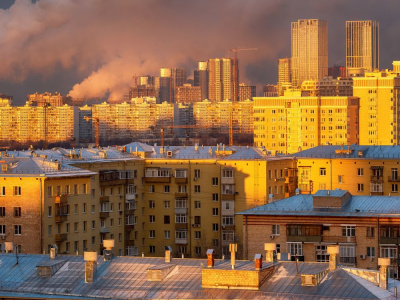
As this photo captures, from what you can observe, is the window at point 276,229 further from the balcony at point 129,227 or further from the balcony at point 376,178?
the balcony at point 376,178

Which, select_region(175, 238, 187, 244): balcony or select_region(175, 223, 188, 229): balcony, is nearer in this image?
select_region(175, 238, 187, 244): balcony

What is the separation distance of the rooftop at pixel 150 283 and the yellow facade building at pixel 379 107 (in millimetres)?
99757

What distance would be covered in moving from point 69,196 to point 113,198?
23.4ft

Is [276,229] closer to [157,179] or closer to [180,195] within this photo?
[180,195]

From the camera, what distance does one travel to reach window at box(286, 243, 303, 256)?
124 ft

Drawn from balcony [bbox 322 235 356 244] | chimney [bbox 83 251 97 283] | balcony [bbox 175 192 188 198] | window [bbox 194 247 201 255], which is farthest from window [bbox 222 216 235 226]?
chimney [bbox 83 251 97 283]

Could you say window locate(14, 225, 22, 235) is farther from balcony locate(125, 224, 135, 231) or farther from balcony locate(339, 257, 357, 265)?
balcony locate(339, 257, 357, 265)

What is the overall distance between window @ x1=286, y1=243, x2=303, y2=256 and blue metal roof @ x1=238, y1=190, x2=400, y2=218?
91 centimetres

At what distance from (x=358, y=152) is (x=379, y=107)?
70.7 meters

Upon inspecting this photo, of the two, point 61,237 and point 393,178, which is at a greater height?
point 393,178

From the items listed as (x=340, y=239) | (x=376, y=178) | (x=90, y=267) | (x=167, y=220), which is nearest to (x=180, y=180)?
(x=167, y=220)

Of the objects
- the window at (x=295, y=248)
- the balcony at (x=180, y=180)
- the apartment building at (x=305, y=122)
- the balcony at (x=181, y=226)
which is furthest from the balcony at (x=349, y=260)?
the apartment building at (x=305, y=122)

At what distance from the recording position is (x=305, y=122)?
126688mm

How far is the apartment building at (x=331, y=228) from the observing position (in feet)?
122
